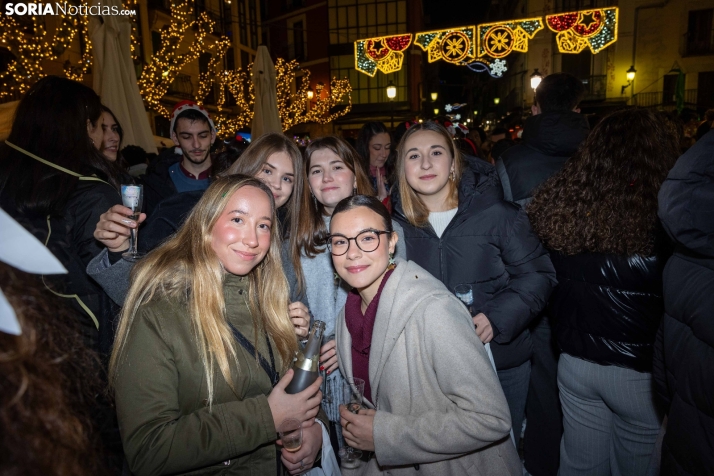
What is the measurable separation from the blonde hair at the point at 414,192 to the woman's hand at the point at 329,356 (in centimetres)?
103

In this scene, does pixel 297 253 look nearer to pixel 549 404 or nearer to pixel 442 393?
pixel 442 393

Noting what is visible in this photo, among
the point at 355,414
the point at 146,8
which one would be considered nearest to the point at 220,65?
the point at 146,8

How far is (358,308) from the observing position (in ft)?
7.32

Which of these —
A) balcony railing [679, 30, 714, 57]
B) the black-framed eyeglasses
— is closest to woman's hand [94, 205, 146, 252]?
the black-framed eyeglasses

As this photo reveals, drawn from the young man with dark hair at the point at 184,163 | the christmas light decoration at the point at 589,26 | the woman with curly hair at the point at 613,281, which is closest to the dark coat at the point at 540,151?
the woman with curly hair at the point at 613,281

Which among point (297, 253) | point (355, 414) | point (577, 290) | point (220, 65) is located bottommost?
point (355, 414)

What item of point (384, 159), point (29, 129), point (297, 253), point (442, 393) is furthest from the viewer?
point (384, 159)

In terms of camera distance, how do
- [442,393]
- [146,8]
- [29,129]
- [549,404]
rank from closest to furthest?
[442,393], [29,129], [549,404], [146,8]

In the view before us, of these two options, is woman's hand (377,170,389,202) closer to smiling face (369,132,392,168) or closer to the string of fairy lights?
smiling face (369,132,392,168)

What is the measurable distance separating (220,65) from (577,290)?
100ft

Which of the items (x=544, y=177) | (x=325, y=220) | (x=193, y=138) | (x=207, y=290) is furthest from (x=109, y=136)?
(x=544, y=177)

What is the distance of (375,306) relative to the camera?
2.04 metres

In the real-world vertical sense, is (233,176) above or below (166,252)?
above

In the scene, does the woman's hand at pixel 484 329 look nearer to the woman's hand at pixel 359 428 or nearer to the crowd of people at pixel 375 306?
the crowd of people at pixel 375 306
